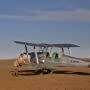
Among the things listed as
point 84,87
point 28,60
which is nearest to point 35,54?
point 28,60

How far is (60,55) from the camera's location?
3061 centimetres

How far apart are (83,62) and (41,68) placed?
391 cm

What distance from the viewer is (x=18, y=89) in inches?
723

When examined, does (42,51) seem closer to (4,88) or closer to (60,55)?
(60,55)

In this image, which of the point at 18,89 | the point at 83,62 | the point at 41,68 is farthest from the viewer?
the point at 41,68

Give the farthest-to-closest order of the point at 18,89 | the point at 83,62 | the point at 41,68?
the point at 41,68, the point at 83,62, the point at 18,89

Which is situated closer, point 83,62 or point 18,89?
point 18,89

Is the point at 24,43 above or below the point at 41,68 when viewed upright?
above

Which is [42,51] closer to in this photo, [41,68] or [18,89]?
[41,68]

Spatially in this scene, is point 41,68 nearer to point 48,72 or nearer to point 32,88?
point 48,72

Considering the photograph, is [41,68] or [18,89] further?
[41,68]

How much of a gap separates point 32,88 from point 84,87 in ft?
8.87

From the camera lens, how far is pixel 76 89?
1848cm

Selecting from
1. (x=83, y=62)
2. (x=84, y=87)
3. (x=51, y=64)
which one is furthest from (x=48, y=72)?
(x=84, y=87)
